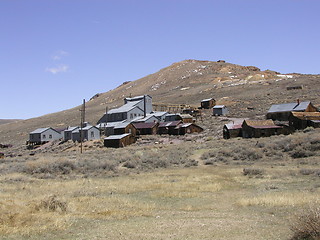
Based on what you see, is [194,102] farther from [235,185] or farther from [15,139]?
[235,185]

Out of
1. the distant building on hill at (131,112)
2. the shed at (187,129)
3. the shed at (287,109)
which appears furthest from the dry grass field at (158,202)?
the distant building on hill at (131,112)

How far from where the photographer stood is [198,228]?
10.3m

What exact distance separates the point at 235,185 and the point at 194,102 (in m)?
86.4

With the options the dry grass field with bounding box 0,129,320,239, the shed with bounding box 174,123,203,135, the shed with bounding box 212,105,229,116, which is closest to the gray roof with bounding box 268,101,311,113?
the shed with bounding box 174,123,203,135

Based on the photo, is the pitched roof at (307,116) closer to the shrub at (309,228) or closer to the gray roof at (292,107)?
the gray roof at (292,107)

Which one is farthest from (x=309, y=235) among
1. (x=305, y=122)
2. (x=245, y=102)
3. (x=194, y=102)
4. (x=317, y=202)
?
(x=194, y=102)

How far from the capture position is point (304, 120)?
158 feet

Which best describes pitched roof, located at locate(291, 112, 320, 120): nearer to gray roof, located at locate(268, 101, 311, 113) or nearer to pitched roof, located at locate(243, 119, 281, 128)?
pitched roof, located at locate(243, 119, 281, 128)

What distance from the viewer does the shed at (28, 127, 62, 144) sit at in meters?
73.3

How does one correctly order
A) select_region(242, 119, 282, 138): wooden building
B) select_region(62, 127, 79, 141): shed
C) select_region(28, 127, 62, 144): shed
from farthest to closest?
1. select_region(28, 127, 62, 144): shed
2. select_region(62, 127, 79, 141): shed
3. select_region(242, 119, 282, 138): wooden building

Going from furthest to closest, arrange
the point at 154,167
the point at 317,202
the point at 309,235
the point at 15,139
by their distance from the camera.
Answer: the point at 15,139 < the point at 154,167 < the point at 317,202 < the point at 309,235

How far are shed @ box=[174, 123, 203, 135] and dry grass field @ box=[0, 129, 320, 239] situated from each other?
28.7 m

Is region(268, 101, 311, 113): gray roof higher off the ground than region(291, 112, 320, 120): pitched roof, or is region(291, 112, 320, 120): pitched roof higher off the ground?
region(268, 101, 311, 113): gray roof

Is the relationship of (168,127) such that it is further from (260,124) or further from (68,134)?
(68,134)
